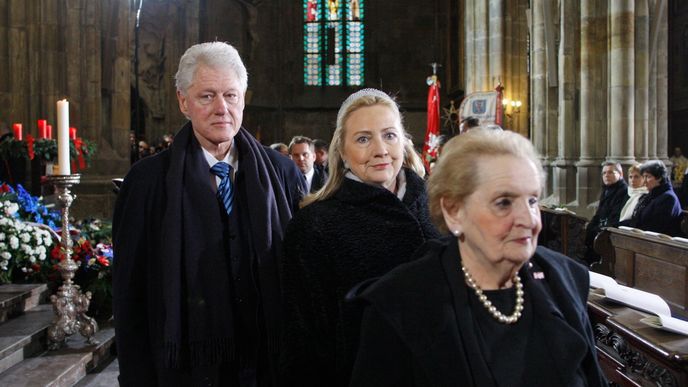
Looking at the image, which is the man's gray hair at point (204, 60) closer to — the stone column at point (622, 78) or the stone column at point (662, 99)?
the stone column at point (622, 78)

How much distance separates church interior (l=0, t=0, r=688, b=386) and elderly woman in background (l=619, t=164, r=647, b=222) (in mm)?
901

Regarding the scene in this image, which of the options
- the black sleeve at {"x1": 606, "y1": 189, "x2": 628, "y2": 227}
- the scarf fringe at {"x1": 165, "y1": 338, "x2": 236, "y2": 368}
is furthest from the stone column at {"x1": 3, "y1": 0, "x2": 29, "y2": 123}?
the scarf fringe at {"x1": 165, "y1": 338, "x2": 236, "y2": 368}

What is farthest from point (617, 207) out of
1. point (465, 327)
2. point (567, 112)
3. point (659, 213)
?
point (465, 327)

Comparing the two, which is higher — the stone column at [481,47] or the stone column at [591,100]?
the stone column at [481,47]

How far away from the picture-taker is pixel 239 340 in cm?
204

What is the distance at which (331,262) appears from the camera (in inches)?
73.3

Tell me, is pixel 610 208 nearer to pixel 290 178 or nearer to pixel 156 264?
pixel 290 178

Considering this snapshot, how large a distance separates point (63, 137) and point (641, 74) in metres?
8.96

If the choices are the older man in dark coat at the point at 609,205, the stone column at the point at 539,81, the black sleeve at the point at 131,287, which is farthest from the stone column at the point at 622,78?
the black sleeve at the point at 131,287

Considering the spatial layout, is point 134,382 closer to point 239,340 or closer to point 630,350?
point 239,340

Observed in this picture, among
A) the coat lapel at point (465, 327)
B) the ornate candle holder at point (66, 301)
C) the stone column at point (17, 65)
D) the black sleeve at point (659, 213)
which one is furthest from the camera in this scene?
the stone column at point (17, 65)

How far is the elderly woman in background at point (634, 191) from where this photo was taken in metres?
6.83

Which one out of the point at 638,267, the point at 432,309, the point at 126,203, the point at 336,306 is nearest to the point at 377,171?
the point at 336,306

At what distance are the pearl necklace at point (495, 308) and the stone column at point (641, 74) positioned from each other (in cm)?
962
